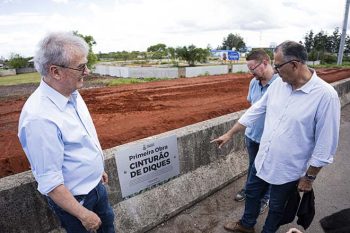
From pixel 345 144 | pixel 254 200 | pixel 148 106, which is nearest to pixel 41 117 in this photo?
pixel 254 200

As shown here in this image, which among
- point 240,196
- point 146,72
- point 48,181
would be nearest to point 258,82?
point 240,196

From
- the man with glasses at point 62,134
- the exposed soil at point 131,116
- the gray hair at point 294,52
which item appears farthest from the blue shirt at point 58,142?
the exposed soil at point 131,116

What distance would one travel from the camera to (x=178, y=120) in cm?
720

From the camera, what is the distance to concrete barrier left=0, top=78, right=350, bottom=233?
2604 mm

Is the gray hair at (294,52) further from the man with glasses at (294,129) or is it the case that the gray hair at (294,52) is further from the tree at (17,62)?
the tree at (17,62)

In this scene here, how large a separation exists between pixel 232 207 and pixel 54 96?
309cm

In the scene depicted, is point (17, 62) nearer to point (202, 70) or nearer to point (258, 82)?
point (202, 70)

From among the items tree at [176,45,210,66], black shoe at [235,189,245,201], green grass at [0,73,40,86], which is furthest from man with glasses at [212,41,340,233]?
A: tree at [176,45,210,66]

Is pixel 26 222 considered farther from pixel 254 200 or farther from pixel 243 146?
pixel 243 146

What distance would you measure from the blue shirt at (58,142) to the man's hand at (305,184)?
6.36ft

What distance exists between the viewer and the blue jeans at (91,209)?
223 cm

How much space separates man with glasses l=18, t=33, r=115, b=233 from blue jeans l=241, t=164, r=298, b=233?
→ 1.89 meters

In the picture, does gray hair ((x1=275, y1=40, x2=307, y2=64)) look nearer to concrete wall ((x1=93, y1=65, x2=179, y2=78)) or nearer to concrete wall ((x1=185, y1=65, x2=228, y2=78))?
concrete wall ((x1=93, y1=65, x2=179, y2=78))

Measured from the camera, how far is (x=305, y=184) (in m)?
2.77
